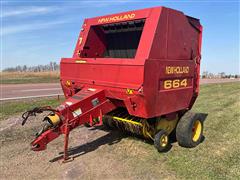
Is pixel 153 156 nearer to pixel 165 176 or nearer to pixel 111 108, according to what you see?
pixel 165 176

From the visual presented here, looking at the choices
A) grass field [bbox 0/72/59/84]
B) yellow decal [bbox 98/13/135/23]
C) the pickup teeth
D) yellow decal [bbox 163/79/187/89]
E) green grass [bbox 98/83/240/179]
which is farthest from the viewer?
grass field [bbox 0/72/59/84]

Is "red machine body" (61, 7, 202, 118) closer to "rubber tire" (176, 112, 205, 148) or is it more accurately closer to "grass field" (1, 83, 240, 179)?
"rubber tire" (176, 112, 205, 148)

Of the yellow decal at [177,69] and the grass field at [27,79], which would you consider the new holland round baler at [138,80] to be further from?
the grass field at [27,79]

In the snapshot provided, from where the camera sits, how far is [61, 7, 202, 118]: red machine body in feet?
15.3

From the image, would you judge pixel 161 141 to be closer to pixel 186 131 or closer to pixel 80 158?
pixel 186 131

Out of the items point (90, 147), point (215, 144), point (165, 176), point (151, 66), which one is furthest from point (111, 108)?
point (215, 144)

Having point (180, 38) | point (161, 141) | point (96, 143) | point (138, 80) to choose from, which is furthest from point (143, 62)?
point (96, 143)

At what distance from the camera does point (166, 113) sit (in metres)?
5.12

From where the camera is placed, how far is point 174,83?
519 cm

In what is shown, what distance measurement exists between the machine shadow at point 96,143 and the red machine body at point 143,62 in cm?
100

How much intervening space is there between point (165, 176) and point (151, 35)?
2.25 metres

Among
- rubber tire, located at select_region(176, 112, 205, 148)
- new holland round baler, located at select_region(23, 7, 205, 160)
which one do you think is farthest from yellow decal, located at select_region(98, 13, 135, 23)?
rubber tire, located at select_region(176, 112, 205, 148)

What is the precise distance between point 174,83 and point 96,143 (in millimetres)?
1980

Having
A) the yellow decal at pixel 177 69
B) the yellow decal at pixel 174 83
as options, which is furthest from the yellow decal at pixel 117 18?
the yellow decal at pixel 174 83
